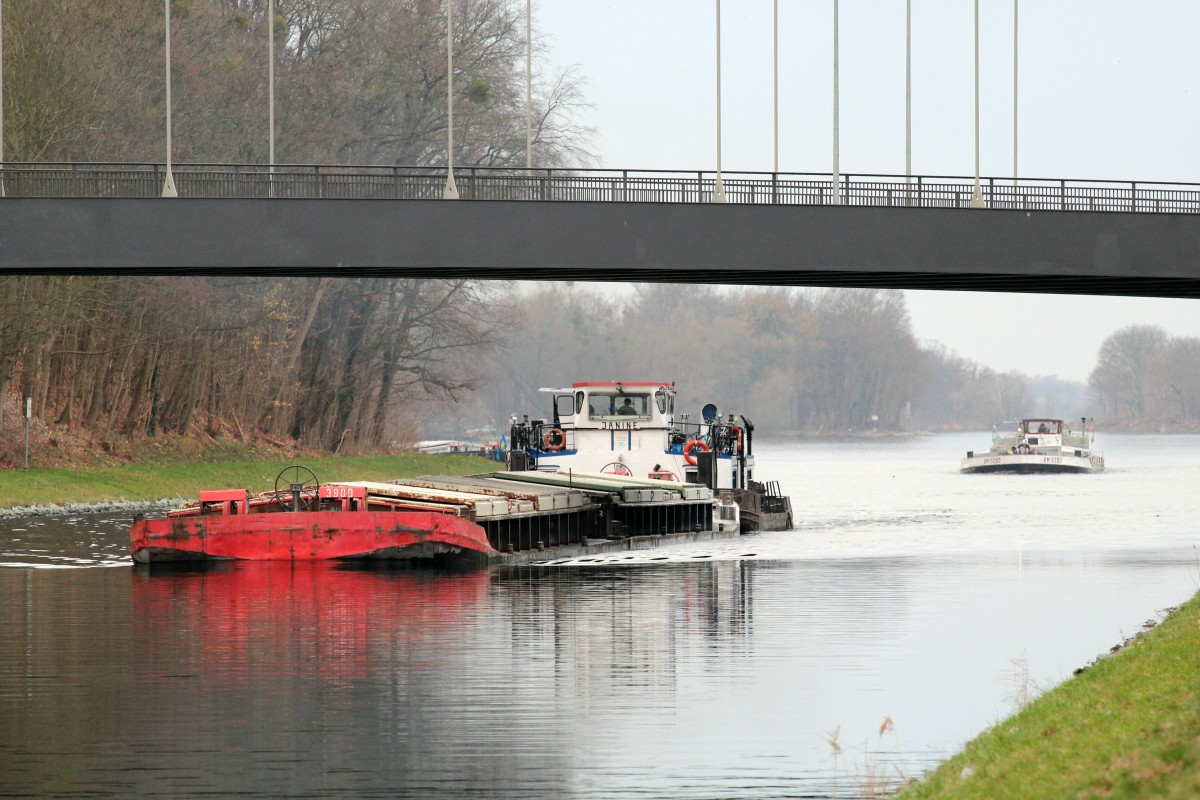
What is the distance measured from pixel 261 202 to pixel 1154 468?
286 feet

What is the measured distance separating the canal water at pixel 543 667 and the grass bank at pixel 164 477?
564 inches

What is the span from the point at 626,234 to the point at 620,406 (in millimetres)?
8900

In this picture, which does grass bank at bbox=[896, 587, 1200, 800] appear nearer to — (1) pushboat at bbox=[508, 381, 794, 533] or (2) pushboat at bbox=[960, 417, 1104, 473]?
(1) pushboat at bbox=[508, 381, 794, 533]

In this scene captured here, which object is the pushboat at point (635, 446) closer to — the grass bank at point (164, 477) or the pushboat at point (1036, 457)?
the grass bank at point (164, 477)

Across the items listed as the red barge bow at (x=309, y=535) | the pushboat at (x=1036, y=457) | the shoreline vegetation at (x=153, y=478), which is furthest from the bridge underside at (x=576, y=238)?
the pushboat at (x=1036, y=457)

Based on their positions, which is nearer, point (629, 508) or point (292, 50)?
point (629, 508)

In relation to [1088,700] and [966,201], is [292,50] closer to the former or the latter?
[966,201]

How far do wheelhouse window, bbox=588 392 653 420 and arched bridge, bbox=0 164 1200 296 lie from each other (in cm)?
711

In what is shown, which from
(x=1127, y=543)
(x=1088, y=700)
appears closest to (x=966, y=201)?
(x=1127, y=543)

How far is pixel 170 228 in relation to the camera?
132 ft

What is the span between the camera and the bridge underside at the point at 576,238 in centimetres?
4012

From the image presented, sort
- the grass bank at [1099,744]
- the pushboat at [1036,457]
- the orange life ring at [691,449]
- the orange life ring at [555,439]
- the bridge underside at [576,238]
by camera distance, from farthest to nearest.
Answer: the pushboat at [1036,457] < the orange life ring at [691,449] < the orange life ring at [555,439] < the bridge underside at [576,238] < the grass bank at [1099,744]

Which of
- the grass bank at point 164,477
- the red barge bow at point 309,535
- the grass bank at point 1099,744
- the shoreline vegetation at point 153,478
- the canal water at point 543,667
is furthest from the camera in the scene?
the grass bank at point 164,477

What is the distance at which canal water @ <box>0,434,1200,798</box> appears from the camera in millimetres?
13688
